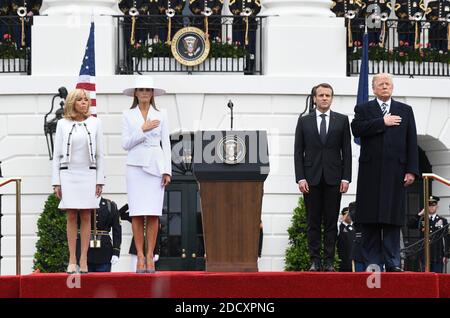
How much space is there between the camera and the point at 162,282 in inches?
731

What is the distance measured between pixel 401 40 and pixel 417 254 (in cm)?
627

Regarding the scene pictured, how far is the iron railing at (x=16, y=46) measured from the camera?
32.3 meters

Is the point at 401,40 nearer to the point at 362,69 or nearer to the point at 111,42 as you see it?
the point at 362,69

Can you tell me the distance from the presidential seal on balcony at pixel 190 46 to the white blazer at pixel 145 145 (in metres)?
12.0

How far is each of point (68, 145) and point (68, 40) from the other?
12.0 metres

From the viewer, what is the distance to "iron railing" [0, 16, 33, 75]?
3234cm

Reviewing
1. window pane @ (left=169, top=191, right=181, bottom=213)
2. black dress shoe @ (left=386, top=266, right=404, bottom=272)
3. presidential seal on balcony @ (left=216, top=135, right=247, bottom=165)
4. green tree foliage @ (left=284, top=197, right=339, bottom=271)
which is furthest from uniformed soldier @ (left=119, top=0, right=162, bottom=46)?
black dress shoe @ (left=386, top=266, right=404, bottom=272)

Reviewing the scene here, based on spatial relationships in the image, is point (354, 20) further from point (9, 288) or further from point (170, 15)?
point (9, 288)

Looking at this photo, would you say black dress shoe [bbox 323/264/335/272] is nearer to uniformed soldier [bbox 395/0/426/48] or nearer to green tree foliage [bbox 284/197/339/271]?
green tree foliage [bbox 284/197/339/271]

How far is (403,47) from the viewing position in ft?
109

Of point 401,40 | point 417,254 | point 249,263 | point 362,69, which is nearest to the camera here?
point 249,263

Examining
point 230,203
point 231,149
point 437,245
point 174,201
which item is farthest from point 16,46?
point 230,203

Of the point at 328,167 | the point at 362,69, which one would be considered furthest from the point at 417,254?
the point at 328,167

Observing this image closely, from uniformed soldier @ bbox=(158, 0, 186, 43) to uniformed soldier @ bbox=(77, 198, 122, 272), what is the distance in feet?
22.8
